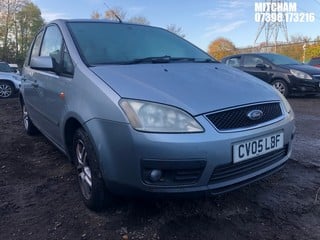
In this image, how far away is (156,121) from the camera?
91.5 inches

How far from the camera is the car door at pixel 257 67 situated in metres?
10.5

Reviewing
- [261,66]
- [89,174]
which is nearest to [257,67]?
[261,66]

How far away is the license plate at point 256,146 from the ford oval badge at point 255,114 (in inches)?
5.8

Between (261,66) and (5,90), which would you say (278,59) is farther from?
(5,90)

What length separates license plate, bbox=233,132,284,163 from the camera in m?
2.38

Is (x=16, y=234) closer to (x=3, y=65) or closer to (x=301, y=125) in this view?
(x=301, y=125)

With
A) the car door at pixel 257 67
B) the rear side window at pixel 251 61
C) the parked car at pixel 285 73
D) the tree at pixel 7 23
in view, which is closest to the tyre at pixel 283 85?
the parked car at pixel 285 73

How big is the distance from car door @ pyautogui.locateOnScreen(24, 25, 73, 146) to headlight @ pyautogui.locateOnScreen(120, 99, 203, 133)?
911 mm

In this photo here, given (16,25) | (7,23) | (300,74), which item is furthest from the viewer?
(16,25)

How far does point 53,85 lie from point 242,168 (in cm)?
195

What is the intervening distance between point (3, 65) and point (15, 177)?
13.0 metres

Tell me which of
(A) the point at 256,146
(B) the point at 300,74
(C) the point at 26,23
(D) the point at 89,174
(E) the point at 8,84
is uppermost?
(C) the point at 26,23

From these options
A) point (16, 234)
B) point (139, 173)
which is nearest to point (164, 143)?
point (139, 173)

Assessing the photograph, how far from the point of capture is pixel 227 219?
8.75ft
